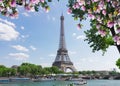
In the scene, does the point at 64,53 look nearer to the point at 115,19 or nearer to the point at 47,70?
the point at 47,70

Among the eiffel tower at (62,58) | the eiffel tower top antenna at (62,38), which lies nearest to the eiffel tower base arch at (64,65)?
the eiffel tower at (62,58)

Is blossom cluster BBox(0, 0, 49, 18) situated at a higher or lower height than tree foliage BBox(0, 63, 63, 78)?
lower

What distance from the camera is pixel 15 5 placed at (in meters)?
6.96

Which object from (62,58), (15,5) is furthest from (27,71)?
(15,5)

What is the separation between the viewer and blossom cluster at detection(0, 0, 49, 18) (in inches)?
273

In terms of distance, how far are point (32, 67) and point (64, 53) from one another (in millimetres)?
19559

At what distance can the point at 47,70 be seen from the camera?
197250 millimetres

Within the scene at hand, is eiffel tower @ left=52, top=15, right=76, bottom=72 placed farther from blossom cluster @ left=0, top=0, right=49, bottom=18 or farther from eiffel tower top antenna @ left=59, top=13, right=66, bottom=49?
blossom cluster @ left=0, top=0, right=49, bottom=18

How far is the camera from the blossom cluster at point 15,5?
6924 millimetres

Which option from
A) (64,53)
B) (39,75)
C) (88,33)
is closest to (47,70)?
(39,75)

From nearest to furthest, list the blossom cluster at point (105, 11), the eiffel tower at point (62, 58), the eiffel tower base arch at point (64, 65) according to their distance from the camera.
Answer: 1. the blossom cluster at point (105, 11)
2. the eiffel tower at point (62, 58)
3. the eiffel tower base arch at point (64, 65)

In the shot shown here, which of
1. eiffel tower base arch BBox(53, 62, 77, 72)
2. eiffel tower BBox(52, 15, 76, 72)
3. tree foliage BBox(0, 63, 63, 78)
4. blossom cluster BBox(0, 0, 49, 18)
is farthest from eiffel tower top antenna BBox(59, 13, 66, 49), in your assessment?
blossom cluster BBox(0, 0, 49, 18)

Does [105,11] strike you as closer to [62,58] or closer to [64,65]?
[62,58]

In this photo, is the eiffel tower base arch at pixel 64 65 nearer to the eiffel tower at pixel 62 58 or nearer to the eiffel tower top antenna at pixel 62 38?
the eiffel tower at pixel 62 58
